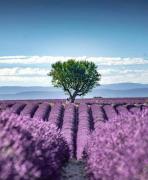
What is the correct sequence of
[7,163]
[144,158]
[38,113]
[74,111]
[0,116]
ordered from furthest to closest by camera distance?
[74,111] < [38,113] < [0,116] < [144,158] < [7,163]

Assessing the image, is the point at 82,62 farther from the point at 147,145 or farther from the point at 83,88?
the point at 147,145

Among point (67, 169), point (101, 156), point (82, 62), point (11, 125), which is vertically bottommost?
point (67, 169)

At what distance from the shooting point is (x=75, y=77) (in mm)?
71812

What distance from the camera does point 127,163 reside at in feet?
25.2

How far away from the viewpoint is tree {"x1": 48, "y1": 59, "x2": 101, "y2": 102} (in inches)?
2805

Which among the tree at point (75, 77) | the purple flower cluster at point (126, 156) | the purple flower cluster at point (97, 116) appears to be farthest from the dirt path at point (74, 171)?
the tree at point (75, 77)

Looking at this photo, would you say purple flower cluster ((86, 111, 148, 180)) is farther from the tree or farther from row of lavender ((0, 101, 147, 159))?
the tree

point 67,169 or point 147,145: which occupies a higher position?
point 147,145

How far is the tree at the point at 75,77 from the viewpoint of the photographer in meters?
71.2

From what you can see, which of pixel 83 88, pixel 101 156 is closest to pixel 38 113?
pixel 101 156

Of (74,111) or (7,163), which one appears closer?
(7,163)

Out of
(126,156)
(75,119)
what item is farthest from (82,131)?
(126,156)

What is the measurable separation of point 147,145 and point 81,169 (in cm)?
901

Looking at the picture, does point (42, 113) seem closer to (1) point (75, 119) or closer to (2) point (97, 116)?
(1) point (75, 119)
